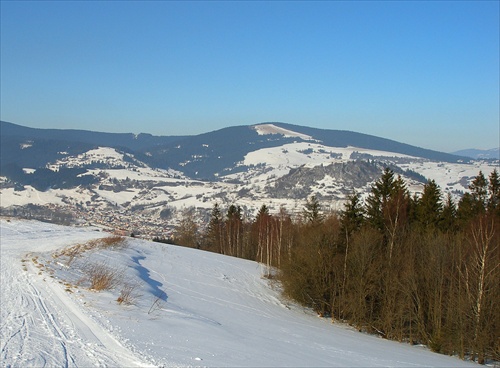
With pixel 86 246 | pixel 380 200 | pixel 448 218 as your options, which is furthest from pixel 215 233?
pixel 86 246

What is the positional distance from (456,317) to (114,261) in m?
19.6

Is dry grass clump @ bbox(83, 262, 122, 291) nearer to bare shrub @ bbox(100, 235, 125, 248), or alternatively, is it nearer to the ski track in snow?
the ski track in snow

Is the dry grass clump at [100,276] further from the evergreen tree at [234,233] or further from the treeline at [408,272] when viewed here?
the evergreen tree at [234,233]

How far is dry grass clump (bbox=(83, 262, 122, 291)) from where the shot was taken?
696 inches

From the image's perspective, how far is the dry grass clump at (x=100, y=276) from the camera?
17.7 meters

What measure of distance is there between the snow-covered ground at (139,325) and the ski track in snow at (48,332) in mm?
22

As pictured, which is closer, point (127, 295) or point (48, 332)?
point (48, 332)

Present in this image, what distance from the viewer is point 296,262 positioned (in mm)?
32625

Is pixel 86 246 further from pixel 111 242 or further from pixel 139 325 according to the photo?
pixel 139 325

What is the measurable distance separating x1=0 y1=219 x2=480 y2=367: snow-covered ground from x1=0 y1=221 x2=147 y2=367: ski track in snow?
22 millimetres

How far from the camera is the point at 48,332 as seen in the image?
35.9 feet

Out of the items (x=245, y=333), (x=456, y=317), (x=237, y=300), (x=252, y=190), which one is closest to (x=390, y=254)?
(x=456, y=317)

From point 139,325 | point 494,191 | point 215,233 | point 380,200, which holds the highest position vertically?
point 494,191

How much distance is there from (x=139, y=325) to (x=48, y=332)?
2724 mm
